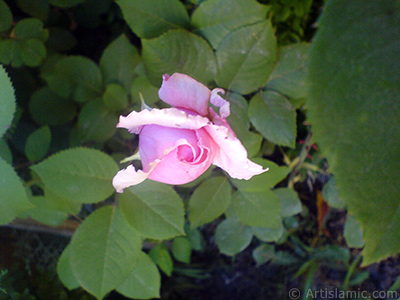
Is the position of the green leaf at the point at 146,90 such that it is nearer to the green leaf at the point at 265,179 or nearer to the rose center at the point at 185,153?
the green leaf at the point at 265,179

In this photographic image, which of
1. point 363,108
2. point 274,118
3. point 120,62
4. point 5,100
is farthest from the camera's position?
point 120,62

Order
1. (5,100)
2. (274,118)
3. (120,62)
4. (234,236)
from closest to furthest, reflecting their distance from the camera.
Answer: (5,100) < (274,118) < (120,62) < (234,236)

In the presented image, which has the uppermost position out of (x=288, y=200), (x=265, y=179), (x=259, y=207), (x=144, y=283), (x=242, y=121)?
(x=242, y=121)

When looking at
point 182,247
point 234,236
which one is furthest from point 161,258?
point 234,236

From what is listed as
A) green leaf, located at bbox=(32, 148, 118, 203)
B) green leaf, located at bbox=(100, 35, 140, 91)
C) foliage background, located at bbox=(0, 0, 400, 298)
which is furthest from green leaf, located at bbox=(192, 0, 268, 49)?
green leaf, located at bbox=(32, 148, 118, 203)

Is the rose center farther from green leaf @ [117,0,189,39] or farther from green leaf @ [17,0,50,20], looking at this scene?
green leaf @ [17,0,50,20]

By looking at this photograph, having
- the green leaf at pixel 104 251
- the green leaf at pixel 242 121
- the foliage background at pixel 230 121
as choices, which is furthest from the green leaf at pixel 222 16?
the green leaf at pixel 104 251

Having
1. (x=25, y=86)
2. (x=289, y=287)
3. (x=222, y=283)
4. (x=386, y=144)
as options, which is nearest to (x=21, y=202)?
(x=25, y=86)

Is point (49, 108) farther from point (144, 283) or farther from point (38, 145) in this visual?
point (144, 283)
